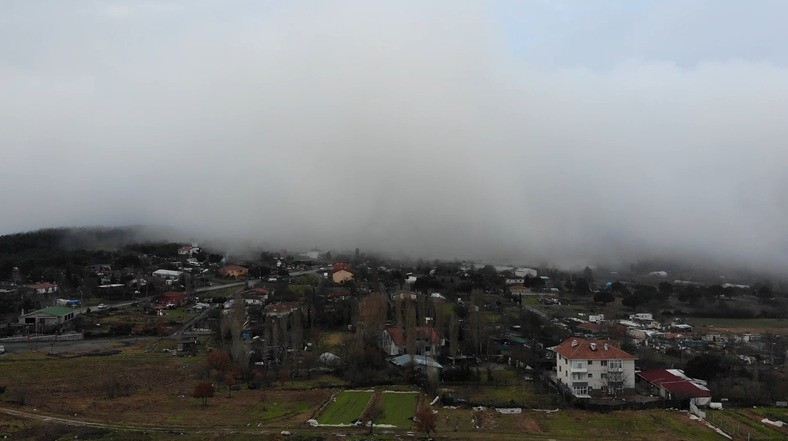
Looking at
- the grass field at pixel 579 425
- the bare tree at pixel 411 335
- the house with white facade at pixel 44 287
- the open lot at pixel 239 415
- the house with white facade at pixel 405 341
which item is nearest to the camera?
the open lot at pixel 239 415

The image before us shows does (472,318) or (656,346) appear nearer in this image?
(472,318)

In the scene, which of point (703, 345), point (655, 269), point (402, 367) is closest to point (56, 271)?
point (402, 367)

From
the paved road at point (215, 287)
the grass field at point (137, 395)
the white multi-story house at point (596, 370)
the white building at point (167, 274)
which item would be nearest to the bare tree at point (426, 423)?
the grass field at point (137, 395)

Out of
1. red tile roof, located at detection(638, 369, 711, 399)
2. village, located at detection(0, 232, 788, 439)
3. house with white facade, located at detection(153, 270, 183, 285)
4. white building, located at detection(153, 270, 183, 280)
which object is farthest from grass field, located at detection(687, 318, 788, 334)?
white building, located at detection(153, 270, 183, 280)

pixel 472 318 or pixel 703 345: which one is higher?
pixel 472 318

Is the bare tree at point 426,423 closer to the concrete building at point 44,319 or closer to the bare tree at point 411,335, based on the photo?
the bare tree at point 411,335

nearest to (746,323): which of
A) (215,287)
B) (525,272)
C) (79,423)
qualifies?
(525,272)

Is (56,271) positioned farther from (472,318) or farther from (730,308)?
(730,308)
